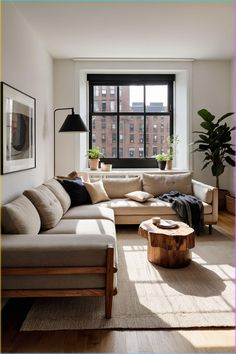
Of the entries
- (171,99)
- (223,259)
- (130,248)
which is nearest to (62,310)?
(130,248)

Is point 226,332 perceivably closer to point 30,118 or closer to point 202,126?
point 30,118

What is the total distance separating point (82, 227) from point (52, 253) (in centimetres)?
99

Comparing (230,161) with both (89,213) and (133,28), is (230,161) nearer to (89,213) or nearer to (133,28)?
(133,28)

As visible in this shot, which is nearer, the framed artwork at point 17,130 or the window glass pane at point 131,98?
the framed artwork at point 17,130

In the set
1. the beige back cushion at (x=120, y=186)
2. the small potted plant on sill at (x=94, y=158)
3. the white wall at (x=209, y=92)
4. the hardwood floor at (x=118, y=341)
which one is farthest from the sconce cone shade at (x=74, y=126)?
the hardwood floor at (x=118, y=341)

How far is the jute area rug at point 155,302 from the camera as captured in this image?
2193mm

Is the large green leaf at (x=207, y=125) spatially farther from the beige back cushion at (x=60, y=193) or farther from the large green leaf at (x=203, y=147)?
the beige back cushion at (x=60, y=193)

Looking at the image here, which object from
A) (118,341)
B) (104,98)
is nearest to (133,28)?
(104,98)

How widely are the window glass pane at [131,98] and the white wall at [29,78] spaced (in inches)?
56.1

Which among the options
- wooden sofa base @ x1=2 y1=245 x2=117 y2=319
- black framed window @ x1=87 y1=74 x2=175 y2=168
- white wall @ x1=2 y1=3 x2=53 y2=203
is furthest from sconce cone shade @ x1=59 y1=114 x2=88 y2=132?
wooden sofa base @ x1=2 y1=245 x2=117 y2=319

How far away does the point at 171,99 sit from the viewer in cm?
619

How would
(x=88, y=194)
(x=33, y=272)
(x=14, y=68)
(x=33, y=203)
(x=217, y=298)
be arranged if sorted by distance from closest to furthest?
(x=33, y=272) < (x=217, y=298) < (x=33, y=203) < (x=14, y=68) < (x=88, y=194)

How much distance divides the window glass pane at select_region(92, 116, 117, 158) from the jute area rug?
10.1 ft

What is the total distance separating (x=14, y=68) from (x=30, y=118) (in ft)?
2.44
